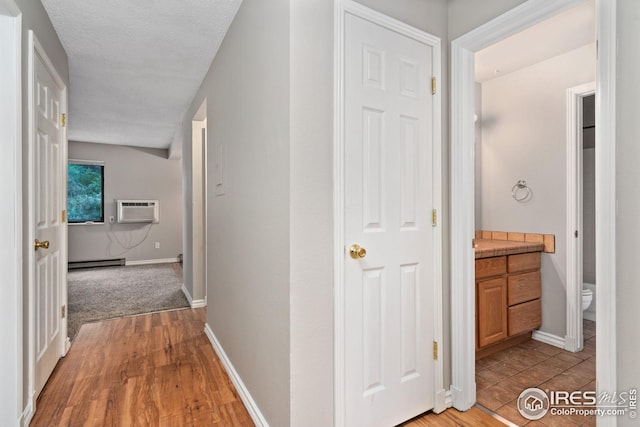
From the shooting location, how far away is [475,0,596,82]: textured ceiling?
6.97ft

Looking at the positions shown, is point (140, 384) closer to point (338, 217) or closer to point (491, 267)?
point (338, 217)

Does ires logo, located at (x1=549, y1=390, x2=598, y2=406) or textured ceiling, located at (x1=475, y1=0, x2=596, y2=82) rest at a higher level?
textured ceiling, located at (x1=475, y1=0, x2=596, y2=82)

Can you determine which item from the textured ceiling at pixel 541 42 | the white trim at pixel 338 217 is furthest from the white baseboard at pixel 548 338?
the textured ceiling at pixel 541 42

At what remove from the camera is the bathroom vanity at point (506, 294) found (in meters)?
2.33

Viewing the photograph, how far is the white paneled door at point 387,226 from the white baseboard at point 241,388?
52 cm

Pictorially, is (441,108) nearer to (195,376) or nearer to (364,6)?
(364,6)

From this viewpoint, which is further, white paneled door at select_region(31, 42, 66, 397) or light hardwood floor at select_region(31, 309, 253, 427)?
white paneled door at select_region(31, 42, 66, 397)

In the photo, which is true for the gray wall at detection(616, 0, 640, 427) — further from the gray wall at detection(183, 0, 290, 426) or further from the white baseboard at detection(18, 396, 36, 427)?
the white baseboard at detection(18, 396, 36, 427)

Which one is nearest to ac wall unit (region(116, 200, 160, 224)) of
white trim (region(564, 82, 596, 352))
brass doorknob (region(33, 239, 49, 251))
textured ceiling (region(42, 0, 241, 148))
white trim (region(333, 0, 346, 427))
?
textured ceiling (region(42, 0, 241, 148))

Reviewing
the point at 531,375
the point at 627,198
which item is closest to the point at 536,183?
the point at 531,375

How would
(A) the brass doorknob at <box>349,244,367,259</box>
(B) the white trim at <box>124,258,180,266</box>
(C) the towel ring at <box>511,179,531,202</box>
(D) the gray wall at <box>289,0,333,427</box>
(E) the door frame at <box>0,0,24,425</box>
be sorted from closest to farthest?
1. (D) the gray wall at <box>289,0,333,427</box>
2. (A) the brass doorknob at <box>349,244,367,259</box>
3. (E) the door frame at <box>0,0,24,425</box>
4. (C) the towel ring at <box>511,179,531,202</box>
5. (B) the white trim at <box>124,258,180,266</box>

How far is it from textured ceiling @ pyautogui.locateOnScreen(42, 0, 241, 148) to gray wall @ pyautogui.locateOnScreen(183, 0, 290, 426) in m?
0.21

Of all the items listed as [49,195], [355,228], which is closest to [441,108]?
[355,228]

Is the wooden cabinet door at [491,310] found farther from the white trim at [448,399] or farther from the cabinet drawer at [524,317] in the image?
the white trim at [448,399]
